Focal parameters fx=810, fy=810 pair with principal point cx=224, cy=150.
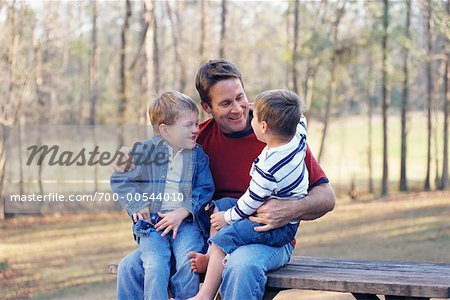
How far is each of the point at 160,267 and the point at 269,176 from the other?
737 millimetres

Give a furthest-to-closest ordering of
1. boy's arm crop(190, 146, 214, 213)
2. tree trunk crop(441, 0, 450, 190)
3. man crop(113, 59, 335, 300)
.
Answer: tree trunk crop(441, 0, 450, 190) → boy's arm crop(190, 146, 214, 213) → man crop(113, 59, 335, 300)

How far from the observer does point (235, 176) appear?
14.1ft

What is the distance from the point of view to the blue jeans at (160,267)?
13.2ft

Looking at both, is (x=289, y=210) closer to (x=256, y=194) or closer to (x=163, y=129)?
(x=256, y=194)

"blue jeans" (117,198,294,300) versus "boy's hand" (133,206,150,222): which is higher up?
"boy's hand" (133,206,150,222)

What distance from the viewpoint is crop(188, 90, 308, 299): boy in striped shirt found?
3791 mm

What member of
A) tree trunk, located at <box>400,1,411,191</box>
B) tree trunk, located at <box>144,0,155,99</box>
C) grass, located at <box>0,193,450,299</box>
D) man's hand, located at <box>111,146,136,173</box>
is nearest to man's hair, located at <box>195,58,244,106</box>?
man's hand, located at <box>111,146,136,173</box>

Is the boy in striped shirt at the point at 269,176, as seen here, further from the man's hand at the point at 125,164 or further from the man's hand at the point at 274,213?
the man's hand at the point at 125,164

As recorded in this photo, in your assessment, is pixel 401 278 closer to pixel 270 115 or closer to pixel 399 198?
pixel 270 115

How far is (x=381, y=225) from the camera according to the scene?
18375 mm

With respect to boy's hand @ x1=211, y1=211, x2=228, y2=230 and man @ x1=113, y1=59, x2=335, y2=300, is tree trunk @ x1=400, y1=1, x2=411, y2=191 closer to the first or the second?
man @ x1=113, y1=59, x2=335, y2=300

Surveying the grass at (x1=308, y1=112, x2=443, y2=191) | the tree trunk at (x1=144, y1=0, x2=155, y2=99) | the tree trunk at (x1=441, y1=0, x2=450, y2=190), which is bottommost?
the grass at (x1=308, y1=112, x2=443, y2=191)

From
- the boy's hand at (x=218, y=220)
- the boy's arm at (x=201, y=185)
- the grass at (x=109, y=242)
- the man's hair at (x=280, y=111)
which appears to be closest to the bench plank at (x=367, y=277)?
the boy's hand at (x=218, y=220)

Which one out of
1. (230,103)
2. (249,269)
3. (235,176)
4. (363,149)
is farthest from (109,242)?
(363,149)
